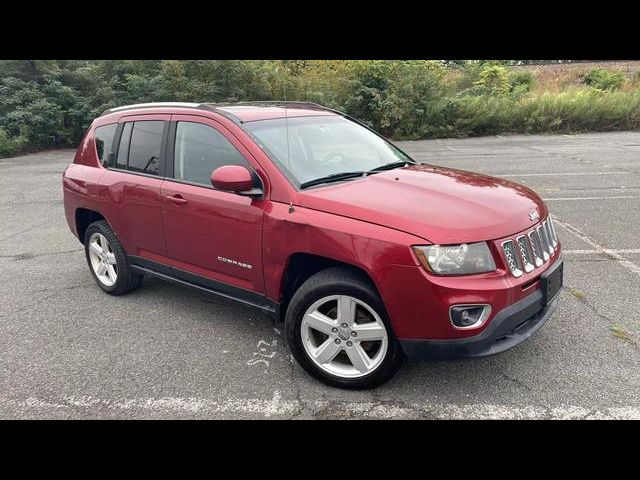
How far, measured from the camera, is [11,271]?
216 inches

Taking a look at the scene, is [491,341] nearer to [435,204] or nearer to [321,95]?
[435,204]

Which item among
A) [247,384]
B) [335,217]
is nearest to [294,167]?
[335,217]

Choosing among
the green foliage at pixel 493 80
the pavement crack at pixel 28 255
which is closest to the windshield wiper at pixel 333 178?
the pavement crack at pixel 28 255

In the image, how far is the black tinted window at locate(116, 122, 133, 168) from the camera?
438 cm

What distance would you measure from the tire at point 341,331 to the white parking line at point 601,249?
10.6ft

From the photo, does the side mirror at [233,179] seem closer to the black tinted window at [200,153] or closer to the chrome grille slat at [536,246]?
the black tinted window at [200,153]

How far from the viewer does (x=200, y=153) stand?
3.77 m

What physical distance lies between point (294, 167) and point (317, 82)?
17.5 meters

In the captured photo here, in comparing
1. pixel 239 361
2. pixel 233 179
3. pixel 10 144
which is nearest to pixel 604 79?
pixel 10 144

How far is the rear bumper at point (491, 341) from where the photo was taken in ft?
8.84

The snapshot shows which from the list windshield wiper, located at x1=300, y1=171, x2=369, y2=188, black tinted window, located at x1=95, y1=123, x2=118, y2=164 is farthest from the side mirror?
black tinted window, located at x1=95, y1=123, x2=118, y2=164

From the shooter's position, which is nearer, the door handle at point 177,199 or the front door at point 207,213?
the front door at point 207,213

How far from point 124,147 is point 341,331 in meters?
2.78

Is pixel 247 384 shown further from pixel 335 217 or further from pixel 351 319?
pixel 335 217
